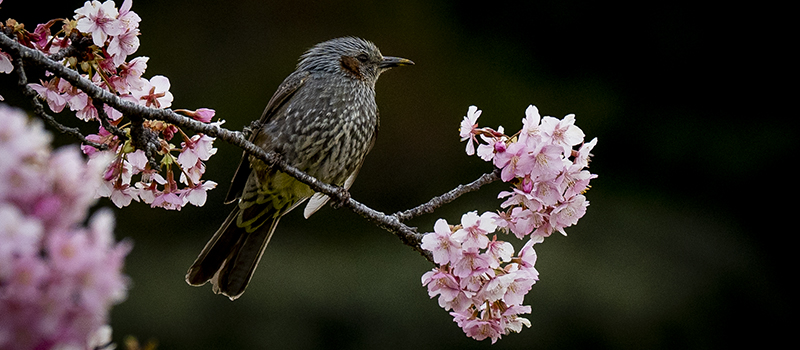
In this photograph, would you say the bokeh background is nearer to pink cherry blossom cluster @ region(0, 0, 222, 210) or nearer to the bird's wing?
the bird's wing

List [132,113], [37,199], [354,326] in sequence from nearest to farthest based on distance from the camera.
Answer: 1. [37,199]
2. [132,113]
3. [354,326]

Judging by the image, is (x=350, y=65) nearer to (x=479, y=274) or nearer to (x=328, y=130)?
(x=328, y=130)

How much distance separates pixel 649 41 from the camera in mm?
4879

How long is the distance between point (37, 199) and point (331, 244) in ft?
12.2

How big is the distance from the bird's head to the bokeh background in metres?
1.65

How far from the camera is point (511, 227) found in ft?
4.31

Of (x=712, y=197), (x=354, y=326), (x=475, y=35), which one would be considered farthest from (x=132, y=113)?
(x=712, y=197)

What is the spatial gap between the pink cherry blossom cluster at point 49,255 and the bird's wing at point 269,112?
1455 mm

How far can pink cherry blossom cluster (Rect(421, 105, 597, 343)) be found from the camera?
48.4 inches

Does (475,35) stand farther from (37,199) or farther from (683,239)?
(37,199)

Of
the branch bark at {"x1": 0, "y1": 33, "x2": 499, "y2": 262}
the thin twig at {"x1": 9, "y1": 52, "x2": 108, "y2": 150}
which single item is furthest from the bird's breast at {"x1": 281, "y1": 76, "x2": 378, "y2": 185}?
the thin twig at {"x1": 9, "y1": 52, "x2": 108, "y2": 150}

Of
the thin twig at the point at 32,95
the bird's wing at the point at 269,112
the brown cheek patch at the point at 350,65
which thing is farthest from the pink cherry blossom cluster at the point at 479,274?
the brown cheek patch at the point at 350,65

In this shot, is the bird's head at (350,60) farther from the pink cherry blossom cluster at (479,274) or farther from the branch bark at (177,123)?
the pink cherry blossom cluster at (479,274)

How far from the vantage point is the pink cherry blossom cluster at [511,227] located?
48.4 inches
